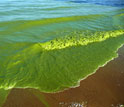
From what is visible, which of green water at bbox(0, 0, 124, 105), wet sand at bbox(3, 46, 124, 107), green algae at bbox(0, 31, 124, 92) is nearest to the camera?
wet sand at bbox(3, 46, 124, 107)

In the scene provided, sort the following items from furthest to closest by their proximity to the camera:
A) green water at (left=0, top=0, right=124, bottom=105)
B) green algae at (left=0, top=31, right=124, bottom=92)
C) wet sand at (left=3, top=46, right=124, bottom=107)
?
green water at (left=0, top=0, right=124, bottom=105)
green algae at (left=0, top=31, right=124, bottom=92)
wet sand at (left=3, top=46, right=124, bottom=107)

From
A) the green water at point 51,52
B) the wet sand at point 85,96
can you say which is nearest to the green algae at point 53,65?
the green water at point 51,52

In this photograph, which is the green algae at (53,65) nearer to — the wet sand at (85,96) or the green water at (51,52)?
the green water at (51,52)

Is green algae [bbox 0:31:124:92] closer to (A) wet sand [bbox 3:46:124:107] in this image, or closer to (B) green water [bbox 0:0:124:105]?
(B) green water [bbox 0:0:124:105]

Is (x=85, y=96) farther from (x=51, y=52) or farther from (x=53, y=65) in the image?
(x=51, y=52)

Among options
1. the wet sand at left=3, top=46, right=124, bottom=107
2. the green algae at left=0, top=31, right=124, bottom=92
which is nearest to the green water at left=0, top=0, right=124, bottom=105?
the green algae at left=0, top=31, right=124, bottom=92

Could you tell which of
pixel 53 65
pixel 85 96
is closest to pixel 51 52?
pixel 53 65

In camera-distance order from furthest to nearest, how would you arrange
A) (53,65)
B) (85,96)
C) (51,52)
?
(51,52), (53,65), (85,96)

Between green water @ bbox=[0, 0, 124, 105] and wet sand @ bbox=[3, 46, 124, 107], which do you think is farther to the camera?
green water @ bbox=[0, 0, 124, 105]
